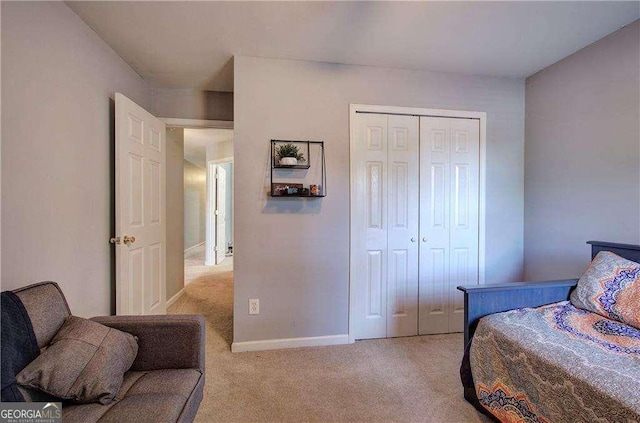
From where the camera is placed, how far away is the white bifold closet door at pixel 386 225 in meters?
2.48

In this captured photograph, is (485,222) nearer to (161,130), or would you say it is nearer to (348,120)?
(348,120)

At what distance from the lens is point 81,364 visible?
1115mm

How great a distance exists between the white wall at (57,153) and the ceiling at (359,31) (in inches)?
11.2

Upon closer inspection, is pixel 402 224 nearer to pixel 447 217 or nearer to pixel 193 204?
pixel 447 217

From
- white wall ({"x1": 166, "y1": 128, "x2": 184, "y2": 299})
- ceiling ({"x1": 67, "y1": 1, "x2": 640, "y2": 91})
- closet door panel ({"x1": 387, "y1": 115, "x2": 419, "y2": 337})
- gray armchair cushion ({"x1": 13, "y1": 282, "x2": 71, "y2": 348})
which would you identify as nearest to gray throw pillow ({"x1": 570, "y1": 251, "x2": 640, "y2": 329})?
closet door panel ({"x1": 387, "y1": 115, "x2": 419, "y2": 337})

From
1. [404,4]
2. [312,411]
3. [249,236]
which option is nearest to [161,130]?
[249,236]

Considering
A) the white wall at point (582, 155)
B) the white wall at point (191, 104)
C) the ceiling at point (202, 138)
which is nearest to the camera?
the white wall at point (582, 155)

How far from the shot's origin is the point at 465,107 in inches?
104

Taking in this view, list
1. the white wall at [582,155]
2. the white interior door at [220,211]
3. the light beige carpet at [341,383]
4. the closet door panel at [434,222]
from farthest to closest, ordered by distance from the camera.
A: the white interior door at [220,211] → the closet door panel at [434,222] → the white wall at [582,155] → the light beige carpet at [341,383]

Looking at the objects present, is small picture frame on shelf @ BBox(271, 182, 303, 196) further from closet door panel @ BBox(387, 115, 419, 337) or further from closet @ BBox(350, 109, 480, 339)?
closet door panel @ BBox(387, 115, 419, 337)

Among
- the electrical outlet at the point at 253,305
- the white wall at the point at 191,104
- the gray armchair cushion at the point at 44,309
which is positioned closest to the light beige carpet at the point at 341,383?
the electrical outlet at the point at 253,305

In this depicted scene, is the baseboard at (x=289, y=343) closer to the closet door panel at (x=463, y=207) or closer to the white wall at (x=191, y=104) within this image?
the closet door panel at (x=463, y=207)

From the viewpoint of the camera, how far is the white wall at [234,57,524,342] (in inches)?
91.0

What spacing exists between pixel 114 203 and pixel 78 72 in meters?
0.90
